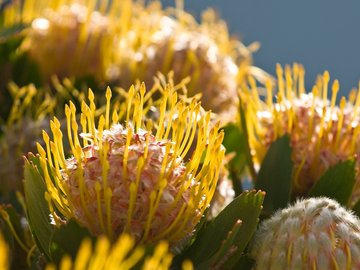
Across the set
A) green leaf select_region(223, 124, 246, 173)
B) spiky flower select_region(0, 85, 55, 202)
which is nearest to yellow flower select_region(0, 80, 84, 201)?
spiky flower select_region(0, 85, 55, 202)

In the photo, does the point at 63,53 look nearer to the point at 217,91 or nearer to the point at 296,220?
the point at 217,91

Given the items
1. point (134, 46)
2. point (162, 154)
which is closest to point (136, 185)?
point (162, 154)

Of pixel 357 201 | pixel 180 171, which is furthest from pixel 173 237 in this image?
pixel 357 201

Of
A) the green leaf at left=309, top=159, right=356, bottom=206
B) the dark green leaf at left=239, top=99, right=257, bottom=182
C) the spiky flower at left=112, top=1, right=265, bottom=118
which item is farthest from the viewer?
the spiky flower at left=112, top=1, right=265, bottom=118

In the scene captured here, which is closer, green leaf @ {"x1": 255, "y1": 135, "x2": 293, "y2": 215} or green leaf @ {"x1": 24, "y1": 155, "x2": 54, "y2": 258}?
green leaf @ {"x1": 24, "y1": 155, "x2": 54, "y2": 258}

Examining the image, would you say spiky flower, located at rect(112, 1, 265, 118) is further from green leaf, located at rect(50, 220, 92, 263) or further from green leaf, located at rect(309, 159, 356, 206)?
green leaf, located at rect(50, 220, 92, 263)
